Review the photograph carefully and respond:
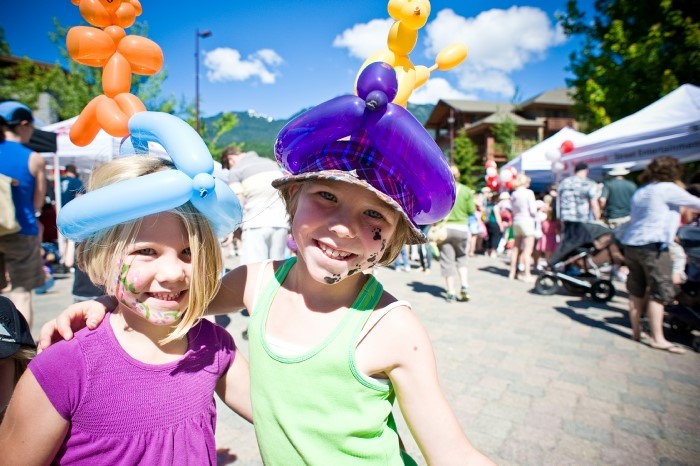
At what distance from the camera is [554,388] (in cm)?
329

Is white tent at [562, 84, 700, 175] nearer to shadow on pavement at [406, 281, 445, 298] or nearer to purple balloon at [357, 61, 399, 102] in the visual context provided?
shadow on pavement at [406, 281, 445, 298]

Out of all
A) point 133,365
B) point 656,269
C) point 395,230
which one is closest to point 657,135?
point 656,269

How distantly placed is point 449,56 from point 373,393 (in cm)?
121

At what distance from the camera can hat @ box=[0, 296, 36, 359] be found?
1.11m

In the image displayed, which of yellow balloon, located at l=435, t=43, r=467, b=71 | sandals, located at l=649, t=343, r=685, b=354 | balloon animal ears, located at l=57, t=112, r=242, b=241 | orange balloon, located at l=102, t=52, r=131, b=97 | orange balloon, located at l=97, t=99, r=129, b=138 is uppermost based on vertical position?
yellow balloon, located at l=435, t=43, r=467, b=71

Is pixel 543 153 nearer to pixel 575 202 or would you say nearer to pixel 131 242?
pixel 575 202

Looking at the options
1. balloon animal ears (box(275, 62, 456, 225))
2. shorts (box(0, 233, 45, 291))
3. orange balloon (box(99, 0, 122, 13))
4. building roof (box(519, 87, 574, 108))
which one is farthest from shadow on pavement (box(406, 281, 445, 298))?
building roof (box(519, 87, 574, 108))

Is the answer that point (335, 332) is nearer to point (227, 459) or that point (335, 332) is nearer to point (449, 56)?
point (449, 56)

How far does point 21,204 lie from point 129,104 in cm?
281

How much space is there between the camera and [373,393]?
1177 mm

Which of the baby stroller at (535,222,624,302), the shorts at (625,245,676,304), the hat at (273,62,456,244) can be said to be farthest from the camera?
the baby stroller at (535,222,624,302)

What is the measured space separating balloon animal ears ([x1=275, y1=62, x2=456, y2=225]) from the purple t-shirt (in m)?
0.77

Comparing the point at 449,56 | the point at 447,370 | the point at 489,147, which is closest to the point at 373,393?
the point at 449,56

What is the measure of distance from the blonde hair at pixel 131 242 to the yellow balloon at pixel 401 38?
0.84 meters
